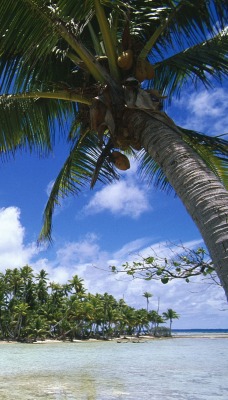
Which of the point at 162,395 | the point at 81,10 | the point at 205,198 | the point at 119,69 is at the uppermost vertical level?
the point at 81,10

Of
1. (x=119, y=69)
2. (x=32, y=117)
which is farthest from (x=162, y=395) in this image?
(x=119, y=69)

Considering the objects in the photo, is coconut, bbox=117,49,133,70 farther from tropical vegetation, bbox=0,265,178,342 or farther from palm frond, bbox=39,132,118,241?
tropical vegetation, bbox=0,265,178,342

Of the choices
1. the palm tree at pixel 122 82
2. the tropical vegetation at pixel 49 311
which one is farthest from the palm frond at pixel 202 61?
the tropical vegetation at pixel 49 311

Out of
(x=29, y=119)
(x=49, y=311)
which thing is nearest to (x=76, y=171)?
(x=29, y=119)

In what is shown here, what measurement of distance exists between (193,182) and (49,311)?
5896 centimetres

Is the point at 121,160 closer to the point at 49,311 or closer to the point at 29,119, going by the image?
the point at 29,119

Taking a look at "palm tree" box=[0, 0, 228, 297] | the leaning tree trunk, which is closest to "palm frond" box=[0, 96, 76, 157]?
"palm tree" box=[0, 0, 228, 297]

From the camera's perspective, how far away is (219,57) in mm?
4840

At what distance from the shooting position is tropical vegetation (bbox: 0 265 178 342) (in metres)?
54.0

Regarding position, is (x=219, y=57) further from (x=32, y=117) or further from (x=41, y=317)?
(x=41, y=317)

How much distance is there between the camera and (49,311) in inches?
2319

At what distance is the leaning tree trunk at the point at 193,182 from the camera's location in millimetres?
2346

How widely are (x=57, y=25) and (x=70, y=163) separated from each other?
294 cm

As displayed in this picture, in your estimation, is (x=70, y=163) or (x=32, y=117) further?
(x=70, y=163)
